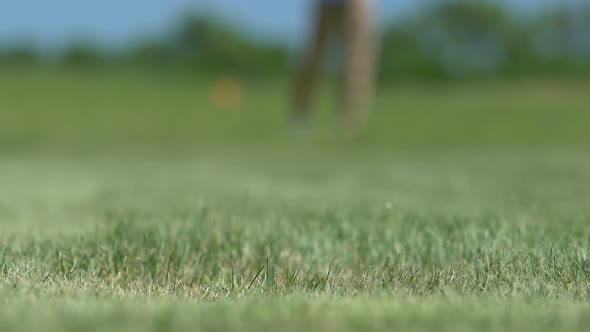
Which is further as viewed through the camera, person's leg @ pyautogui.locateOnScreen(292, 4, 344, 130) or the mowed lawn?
person's leg @ pyautogui.locateOnScreen(292, 4, 344, 130)

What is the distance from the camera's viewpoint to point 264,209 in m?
3.55

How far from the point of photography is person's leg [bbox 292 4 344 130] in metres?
8.91

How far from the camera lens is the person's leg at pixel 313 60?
8.91 m

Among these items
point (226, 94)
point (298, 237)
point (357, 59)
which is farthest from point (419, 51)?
point (298, 237)

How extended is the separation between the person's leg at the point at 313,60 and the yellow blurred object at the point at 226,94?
7.23 metres

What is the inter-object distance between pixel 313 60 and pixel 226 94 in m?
12.0

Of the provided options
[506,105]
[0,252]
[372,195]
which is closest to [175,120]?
[506,105]

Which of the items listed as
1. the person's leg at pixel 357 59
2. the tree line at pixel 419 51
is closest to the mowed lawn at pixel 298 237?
the person's leg at pixel 357 59

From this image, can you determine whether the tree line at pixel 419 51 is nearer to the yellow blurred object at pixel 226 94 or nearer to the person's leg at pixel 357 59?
the yellow blurred object at pixel 226 94

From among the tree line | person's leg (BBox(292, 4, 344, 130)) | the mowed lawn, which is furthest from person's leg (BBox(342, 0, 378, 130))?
the tree line

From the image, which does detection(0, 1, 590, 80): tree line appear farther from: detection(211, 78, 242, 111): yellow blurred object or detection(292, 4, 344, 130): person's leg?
detection(292, 4, 344, 130): person's leg

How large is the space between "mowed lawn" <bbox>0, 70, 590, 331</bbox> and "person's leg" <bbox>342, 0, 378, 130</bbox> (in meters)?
0.33

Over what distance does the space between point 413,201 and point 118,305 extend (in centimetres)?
272

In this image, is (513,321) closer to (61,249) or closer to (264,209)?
(61,249)
